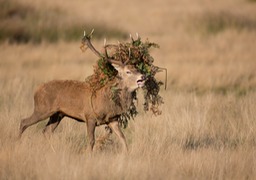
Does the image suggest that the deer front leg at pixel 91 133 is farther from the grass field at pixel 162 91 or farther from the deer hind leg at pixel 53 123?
the deer hind leg at pixel 53 123

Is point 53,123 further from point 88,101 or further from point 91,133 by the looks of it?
point 91,133

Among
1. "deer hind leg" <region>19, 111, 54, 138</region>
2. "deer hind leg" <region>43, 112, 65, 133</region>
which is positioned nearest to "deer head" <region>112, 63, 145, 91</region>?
"deer hind leg" <region>19, 111, 54, 138</region>

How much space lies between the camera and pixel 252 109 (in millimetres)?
12602

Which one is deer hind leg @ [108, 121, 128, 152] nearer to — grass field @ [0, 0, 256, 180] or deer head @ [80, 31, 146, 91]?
grass field @ [0, 0, 256, 180]

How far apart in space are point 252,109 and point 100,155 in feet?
14.1

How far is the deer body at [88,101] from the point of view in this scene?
9.24 m

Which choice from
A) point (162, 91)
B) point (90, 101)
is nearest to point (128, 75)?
point (90, 101)

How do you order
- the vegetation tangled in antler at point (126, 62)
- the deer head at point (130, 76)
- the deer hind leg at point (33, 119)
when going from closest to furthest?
the deer head at point (130, 76), the vegetation tangled in antler at point (126, 62), the deer hind leg at point (33, 119)

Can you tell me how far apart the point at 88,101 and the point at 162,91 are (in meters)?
5.68

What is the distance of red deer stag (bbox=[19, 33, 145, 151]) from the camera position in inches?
364

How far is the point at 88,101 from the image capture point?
9586mm

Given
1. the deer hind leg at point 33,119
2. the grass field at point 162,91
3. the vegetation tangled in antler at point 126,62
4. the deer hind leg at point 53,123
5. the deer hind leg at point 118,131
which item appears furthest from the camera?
the deer hind leg at point 53,123

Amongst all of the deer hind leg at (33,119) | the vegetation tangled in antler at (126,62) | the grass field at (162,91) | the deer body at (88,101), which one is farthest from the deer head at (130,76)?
the deer hind leg at (33,119)

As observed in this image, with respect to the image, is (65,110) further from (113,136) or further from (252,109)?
(252,109)
